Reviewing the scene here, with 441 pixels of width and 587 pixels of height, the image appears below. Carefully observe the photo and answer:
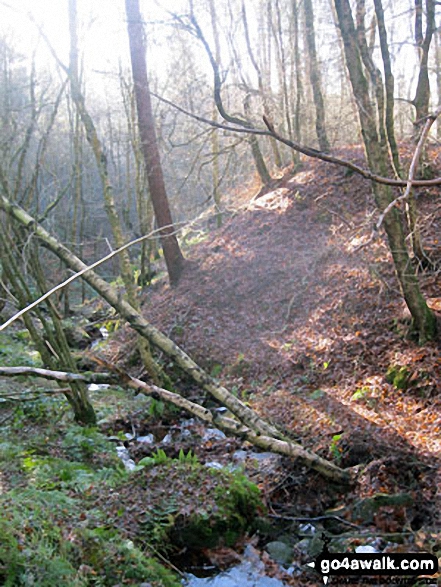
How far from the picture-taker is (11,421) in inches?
291

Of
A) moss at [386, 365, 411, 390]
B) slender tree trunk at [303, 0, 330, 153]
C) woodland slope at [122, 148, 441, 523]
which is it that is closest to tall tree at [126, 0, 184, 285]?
woodland slope at [122, 148, 441, 523]

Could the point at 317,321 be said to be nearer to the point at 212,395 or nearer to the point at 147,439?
the point at 147,439

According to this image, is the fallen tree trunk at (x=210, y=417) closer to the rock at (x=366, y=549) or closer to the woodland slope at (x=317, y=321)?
the woodland slope at (x=317, y=321)

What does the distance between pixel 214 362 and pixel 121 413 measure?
8.23 feet

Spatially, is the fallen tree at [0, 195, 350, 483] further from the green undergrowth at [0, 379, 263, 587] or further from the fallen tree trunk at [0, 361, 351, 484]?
the green undergrowth at [0, 379, 263, 587]

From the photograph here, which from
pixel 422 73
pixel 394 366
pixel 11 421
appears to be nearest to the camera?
pixel 11 421

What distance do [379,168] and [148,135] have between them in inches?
357

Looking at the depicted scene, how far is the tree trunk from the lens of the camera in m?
7.35

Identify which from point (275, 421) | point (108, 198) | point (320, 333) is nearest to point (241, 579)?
point (275, 421)

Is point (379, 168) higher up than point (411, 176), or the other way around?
point (411, 176)

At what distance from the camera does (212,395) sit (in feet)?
19.3

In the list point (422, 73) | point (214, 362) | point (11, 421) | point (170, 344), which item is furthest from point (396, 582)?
point (422, 73)

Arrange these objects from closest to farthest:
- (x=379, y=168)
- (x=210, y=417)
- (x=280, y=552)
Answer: (x=280, y=552) < (x=210, y=417) < (x=379, y=168)

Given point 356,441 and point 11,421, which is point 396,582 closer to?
point 356,441
